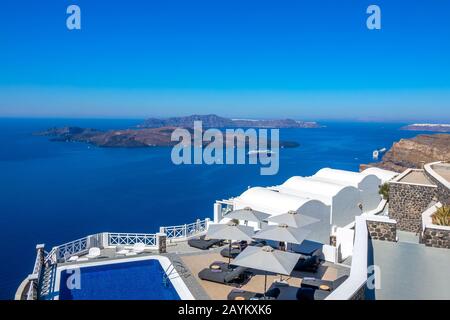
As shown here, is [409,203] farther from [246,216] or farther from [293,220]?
[246,216]

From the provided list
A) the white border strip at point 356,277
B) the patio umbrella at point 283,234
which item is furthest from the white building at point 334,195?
the white border strip at point 356,277

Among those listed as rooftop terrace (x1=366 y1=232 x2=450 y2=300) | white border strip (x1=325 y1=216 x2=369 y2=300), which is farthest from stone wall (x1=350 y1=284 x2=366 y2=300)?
rooftop terrace (x1=366 y1=232 x2=450 y2=300)

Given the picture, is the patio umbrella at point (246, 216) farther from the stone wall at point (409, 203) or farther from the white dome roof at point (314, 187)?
the white dome roof at point (314, 187)

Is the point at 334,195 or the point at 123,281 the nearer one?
the point at 123,281

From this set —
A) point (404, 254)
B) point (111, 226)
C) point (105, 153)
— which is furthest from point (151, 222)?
point (105, 153)

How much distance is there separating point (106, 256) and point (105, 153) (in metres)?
107

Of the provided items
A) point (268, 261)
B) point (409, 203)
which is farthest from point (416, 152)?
point (268, 261)

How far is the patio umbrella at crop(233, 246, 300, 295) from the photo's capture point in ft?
28.6

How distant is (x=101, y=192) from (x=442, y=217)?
56806 millimetres

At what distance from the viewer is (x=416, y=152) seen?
218 feet

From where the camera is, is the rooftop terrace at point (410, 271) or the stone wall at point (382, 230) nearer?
the rooftop terrace at point (410, 271)

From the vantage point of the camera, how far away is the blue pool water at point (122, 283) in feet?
33.8

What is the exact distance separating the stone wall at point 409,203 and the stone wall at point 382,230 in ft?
17.6
